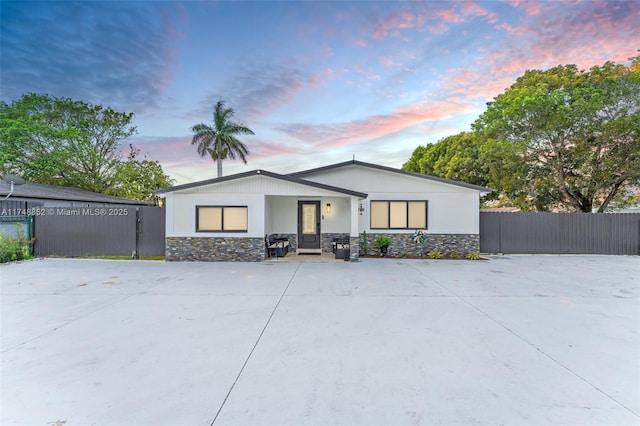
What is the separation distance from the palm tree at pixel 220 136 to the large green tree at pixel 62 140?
544cm

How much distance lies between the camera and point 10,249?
9.70 m

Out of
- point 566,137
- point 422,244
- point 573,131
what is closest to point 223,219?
point 422,244

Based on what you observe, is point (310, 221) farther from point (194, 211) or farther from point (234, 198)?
point (194, 211)

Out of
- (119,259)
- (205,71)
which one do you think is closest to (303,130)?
(205,71)

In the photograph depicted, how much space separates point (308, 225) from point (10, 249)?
35.1ft

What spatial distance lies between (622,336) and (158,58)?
16.5m

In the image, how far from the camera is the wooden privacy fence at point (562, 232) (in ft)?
37.7

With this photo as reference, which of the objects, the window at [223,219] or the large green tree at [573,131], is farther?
the large green tree at [573,131]

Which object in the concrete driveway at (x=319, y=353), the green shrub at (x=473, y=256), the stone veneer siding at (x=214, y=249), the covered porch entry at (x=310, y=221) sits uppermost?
the covered porch entry at (x=310, y=221)

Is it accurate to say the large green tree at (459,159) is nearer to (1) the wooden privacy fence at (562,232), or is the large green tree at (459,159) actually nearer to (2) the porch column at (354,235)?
(1) the wooden privacy fence at (562,232)

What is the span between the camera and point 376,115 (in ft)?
48.1

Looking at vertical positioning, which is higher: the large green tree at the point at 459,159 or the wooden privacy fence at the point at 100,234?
the large green tree at the point at 459,159

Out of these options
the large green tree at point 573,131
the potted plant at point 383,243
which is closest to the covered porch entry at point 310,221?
the potted plant at point 383,243

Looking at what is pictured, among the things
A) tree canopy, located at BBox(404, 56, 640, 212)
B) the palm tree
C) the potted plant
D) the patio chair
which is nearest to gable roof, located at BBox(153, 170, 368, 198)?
the potted plant
